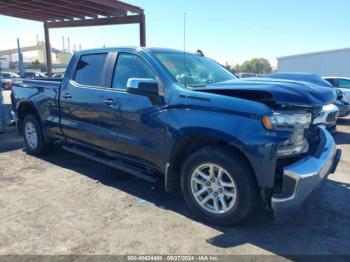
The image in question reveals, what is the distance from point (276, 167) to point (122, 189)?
230cm

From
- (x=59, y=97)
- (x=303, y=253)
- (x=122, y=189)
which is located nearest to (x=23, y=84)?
(x=59, y=97)

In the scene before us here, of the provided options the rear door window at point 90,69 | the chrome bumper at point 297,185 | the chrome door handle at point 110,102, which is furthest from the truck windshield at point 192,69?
the chrome bumper at point 297,185

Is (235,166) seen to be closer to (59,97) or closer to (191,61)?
(191,61)

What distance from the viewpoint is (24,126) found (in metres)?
6.62

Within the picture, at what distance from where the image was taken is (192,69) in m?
4.57

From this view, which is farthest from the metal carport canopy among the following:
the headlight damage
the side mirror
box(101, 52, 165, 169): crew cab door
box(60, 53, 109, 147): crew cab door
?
the headlight damage

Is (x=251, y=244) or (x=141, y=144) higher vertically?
(x=141, y=144)

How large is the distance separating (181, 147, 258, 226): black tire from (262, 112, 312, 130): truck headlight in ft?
1.53

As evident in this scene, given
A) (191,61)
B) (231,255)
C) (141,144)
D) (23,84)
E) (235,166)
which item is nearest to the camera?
(231,255)

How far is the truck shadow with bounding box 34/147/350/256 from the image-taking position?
3342 millimetres

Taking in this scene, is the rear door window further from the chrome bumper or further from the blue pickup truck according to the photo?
the chrome bumper

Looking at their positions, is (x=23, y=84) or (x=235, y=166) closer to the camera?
(x=235, y=166)

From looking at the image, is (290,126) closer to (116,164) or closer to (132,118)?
(132,118)

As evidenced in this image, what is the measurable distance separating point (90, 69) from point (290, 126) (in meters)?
3.10
